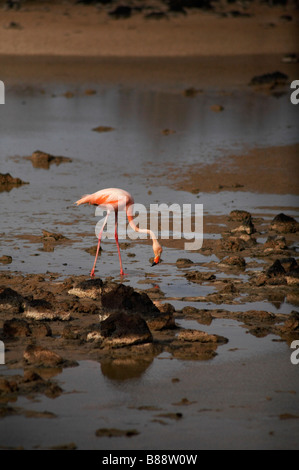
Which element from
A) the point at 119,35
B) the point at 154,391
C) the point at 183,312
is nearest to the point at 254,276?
the point at 183,312

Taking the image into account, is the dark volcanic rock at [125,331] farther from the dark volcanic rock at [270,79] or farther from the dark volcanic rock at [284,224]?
the dark volcanic rock at [270,79]

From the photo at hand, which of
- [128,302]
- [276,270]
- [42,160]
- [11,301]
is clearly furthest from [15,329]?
[42,160]

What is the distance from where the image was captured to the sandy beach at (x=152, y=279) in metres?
6.32

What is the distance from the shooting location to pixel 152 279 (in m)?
9.73

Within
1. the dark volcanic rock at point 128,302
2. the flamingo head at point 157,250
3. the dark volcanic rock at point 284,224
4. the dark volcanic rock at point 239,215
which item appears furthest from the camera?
the dark volcanic rock at point 239,215

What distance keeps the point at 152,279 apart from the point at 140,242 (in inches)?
68.9

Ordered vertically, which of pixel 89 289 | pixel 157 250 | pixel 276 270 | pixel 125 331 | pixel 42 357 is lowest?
pixel 42 357

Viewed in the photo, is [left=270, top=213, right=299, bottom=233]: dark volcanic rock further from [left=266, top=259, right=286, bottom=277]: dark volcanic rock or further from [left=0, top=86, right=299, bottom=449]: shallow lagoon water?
[left=266, top=259, right=286, bottom=277]: dark volcanic rock

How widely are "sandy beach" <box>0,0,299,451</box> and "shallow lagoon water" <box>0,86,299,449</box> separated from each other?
0.07ft

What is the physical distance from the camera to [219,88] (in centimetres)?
2730

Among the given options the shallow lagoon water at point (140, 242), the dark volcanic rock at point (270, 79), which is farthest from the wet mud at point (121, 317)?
the dark volcanic rock at point (270, 79)

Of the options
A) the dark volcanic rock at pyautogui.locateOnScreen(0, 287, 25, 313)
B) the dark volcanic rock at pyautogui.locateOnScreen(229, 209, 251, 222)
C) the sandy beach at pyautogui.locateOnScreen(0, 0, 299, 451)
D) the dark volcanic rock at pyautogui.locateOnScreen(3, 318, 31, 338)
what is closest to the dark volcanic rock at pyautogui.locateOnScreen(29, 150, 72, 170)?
the sandy beach at pyautogui.locateOnScreen(0, 0, 299, 451)

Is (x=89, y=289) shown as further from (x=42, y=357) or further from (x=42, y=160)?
(x=42, y=160)

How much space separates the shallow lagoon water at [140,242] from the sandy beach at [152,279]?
0.8 inches
